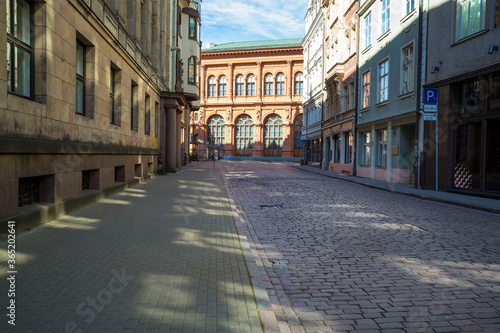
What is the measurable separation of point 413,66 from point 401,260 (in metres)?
14.6

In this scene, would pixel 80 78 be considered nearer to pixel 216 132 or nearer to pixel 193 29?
pixel 193 29

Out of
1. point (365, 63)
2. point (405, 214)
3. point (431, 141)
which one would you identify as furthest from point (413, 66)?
point (405, 214)

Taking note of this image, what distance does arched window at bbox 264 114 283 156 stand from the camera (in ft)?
210

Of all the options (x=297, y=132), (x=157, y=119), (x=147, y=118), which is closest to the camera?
(x=147, y=118)

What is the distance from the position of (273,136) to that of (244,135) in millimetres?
5067

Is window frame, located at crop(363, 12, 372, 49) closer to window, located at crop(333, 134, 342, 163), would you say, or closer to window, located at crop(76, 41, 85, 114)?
window, located at crop(333, 134, 342, 163)

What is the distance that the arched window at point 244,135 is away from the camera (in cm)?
6525

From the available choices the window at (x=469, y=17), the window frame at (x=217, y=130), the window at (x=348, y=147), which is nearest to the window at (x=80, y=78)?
the window at (x=469, y=17)

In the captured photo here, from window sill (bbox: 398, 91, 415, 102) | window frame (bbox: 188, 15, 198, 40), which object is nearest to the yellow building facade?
window frame (bbox: 188, 15, 198, 40)

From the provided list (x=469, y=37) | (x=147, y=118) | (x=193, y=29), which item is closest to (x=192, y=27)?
(x=193, y=29)

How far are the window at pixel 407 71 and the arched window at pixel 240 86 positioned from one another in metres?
48.0

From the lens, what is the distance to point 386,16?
69.9 feet

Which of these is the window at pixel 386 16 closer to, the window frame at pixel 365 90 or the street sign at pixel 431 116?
the window frame at pixel 365 90

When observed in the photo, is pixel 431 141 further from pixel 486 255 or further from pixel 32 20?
pixel 32 20
